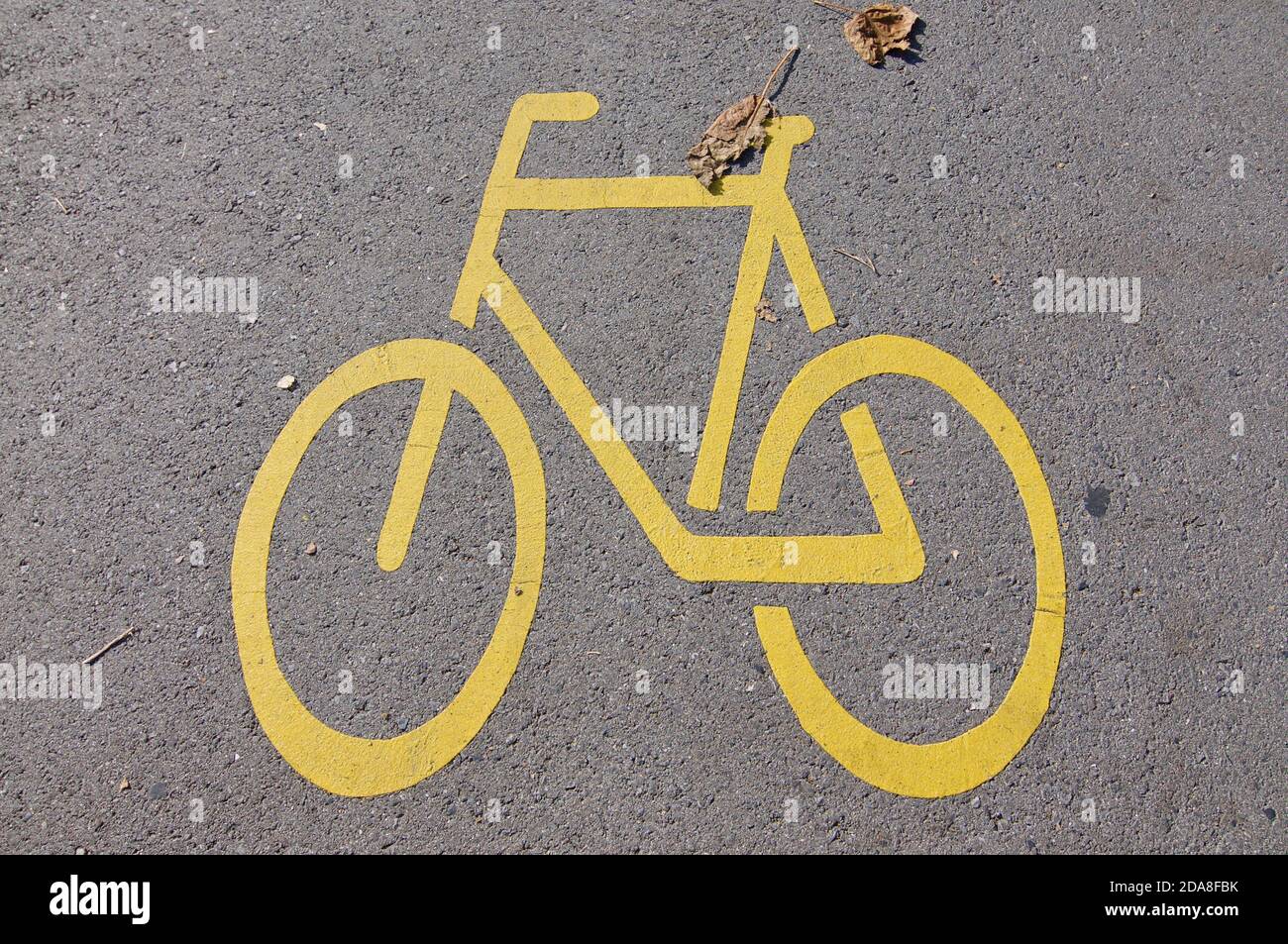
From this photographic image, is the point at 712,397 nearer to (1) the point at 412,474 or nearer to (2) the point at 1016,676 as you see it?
(1) the point at 412,474

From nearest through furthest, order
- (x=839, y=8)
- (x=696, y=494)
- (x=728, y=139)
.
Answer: (x=696, y=494)
(x=728, y=139)
(x=839, y=8)

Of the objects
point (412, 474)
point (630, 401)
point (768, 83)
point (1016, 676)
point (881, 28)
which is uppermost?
point (881, 28)

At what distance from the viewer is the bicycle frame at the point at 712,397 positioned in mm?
3201

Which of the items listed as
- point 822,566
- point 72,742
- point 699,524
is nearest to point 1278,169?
point 822,566

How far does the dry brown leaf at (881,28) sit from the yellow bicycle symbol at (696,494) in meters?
0.50

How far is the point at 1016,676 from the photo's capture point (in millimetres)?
3131

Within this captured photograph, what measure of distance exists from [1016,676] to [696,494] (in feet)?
4.76

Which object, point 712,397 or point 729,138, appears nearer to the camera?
point 712,397

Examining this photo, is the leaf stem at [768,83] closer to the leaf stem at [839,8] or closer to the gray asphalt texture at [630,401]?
the gray asphalt texture at [630,401]

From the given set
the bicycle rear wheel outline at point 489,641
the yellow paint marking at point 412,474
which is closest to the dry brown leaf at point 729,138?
the bicycle rear wheel outline at point 489,641

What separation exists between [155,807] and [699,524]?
95.3 inches

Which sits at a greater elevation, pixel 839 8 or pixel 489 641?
pixel 839 8

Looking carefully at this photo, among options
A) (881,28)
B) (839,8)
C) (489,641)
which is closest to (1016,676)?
(489,641)

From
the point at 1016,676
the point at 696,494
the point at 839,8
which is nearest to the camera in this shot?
the point at 1016,676
